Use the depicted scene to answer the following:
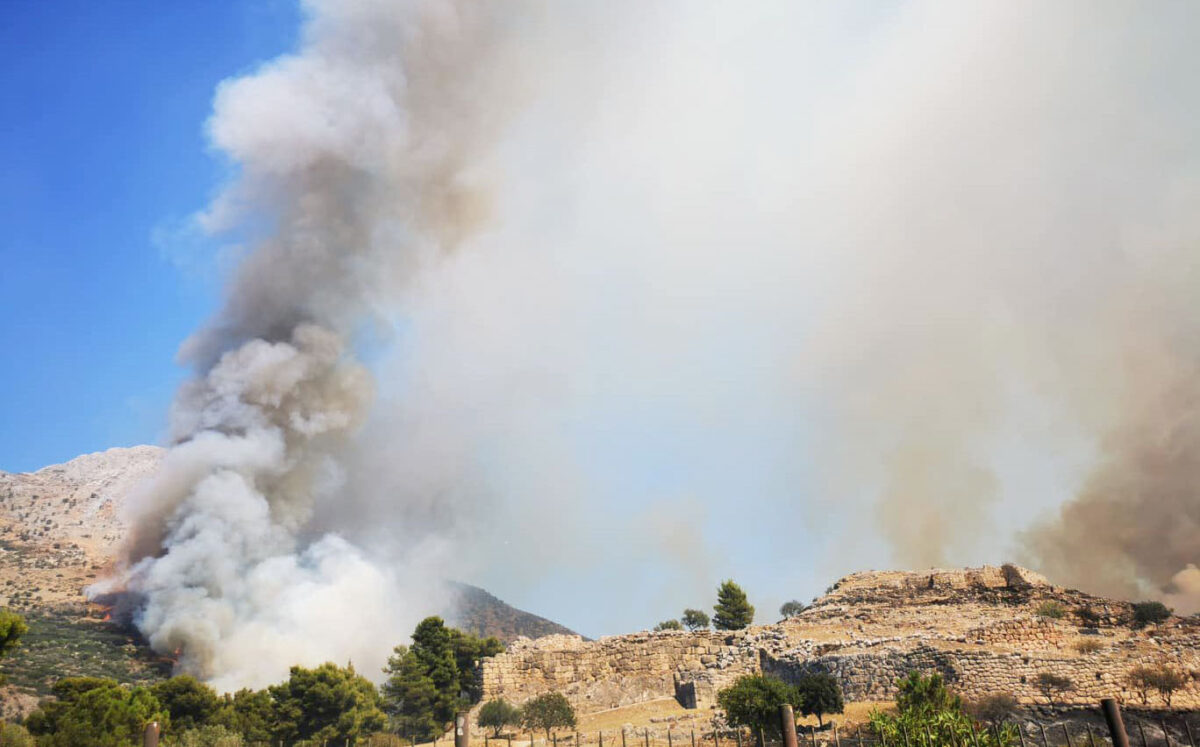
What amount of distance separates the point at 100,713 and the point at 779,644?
27410mm

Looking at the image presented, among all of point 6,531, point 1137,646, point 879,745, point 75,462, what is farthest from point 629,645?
point 75,462

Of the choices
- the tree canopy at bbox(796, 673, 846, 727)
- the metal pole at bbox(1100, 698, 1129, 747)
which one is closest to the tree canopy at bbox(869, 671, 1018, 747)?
the metal pole at bbox(1100, 698, 1129, 747)

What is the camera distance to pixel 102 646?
47.3 meters

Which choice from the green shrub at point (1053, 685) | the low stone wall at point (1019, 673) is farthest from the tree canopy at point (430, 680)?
the green shrub at point (1053, 685)

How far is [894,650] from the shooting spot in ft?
89.0

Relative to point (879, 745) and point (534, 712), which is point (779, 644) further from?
point (879, 745)

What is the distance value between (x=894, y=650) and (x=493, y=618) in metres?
95.0

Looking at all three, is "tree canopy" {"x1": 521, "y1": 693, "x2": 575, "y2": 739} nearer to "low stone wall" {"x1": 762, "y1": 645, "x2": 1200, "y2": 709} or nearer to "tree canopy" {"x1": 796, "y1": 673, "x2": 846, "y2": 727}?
"tree canopy" {"x1": 796, "y1": 673, "x2": 846, "y2": 727}

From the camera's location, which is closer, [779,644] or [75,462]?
[779,644]

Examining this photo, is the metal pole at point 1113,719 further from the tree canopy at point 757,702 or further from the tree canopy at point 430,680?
the tree canopy at point 430,680

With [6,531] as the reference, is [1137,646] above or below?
below

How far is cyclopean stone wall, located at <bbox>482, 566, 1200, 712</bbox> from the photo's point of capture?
23.6 metres

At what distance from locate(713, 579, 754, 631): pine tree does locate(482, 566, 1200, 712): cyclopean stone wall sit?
23.0 ft

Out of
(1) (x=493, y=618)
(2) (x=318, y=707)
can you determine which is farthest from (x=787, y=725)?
(1) (x=493, y=618)
